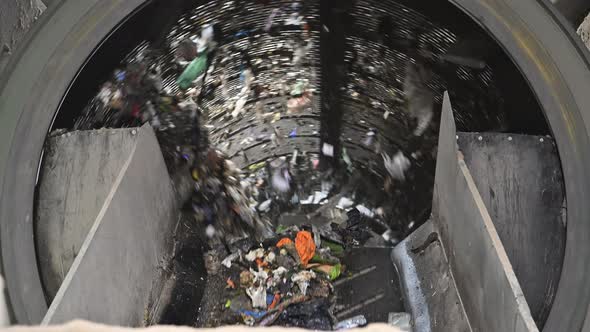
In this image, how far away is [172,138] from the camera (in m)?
2.47

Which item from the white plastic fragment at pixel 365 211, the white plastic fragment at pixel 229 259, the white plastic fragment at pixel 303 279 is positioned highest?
the white plastic fragment at pixel 303 279

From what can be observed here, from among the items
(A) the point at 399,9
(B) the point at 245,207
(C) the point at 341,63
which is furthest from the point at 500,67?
(B) the point at 245,207

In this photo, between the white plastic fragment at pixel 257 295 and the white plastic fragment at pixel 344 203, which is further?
the white plastic fragment at pixel 344 203

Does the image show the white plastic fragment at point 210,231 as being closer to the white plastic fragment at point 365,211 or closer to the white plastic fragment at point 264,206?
the white plastic fragment at point 264,206

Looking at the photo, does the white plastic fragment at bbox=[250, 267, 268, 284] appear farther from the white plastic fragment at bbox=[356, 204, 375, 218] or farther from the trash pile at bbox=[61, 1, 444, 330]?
the white plastic fragment at bbox=[356, 204, 375, 218]

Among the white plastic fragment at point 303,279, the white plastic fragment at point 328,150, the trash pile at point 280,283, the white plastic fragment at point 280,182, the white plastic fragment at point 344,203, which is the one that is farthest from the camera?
the white plastic fragment at point 280,182

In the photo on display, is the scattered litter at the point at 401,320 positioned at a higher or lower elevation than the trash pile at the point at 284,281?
higher

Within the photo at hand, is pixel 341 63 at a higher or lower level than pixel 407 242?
higher

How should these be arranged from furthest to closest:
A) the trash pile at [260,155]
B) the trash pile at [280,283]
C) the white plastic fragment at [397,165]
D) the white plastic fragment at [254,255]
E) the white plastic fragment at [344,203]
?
the white plastic fragment at [344,203] → the white plastic fragment at [397,165] → the white plastic fragment at [254,255] → the trash pile at [280,283] → the trash pile at [260,155]

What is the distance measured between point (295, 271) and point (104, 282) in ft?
3.51

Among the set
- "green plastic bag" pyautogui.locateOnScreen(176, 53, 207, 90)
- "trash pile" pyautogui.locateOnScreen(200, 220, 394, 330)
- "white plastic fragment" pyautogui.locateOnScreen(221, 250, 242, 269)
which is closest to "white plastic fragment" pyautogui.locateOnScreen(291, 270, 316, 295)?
"trash pile" pyautogui.locateOnScreen(200, 220, 394, 330)

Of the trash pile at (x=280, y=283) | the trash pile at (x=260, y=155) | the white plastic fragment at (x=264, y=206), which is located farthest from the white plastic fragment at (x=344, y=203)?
the trash pile at (x=280, y=283)

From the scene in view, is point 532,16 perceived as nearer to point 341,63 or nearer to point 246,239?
point 341,63

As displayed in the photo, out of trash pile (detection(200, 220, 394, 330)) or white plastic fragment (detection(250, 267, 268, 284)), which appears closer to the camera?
trash pile (detection(200, 220, 394, 330))
